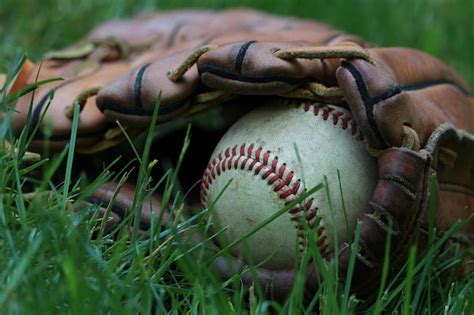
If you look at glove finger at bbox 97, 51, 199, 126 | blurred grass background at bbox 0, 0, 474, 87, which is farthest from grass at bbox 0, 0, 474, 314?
blurred grass background at bbox 0, 0, 474, 87

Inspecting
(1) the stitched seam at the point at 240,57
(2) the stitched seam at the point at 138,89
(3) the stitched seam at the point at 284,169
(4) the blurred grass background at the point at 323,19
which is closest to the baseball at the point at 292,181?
(3) the stitched seam at the point at 284,169

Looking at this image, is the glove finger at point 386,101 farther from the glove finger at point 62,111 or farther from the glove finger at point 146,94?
the glove finger at point 62,111

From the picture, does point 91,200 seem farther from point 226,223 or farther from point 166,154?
point 166,154

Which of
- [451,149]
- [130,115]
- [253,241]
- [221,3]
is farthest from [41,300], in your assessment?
[221,3]

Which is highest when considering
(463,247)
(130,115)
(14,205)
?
(130,115)

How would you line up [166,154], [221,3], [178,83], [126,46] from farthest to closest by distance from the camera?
[221,3] → [126,46] → [166,154] → [178,83]

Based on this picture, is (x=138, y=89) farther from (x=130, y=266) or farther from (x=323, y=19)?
(x=323, y=19)

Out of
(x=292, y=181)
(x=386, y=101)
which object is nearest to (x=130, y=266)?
(x=292, y=181)
